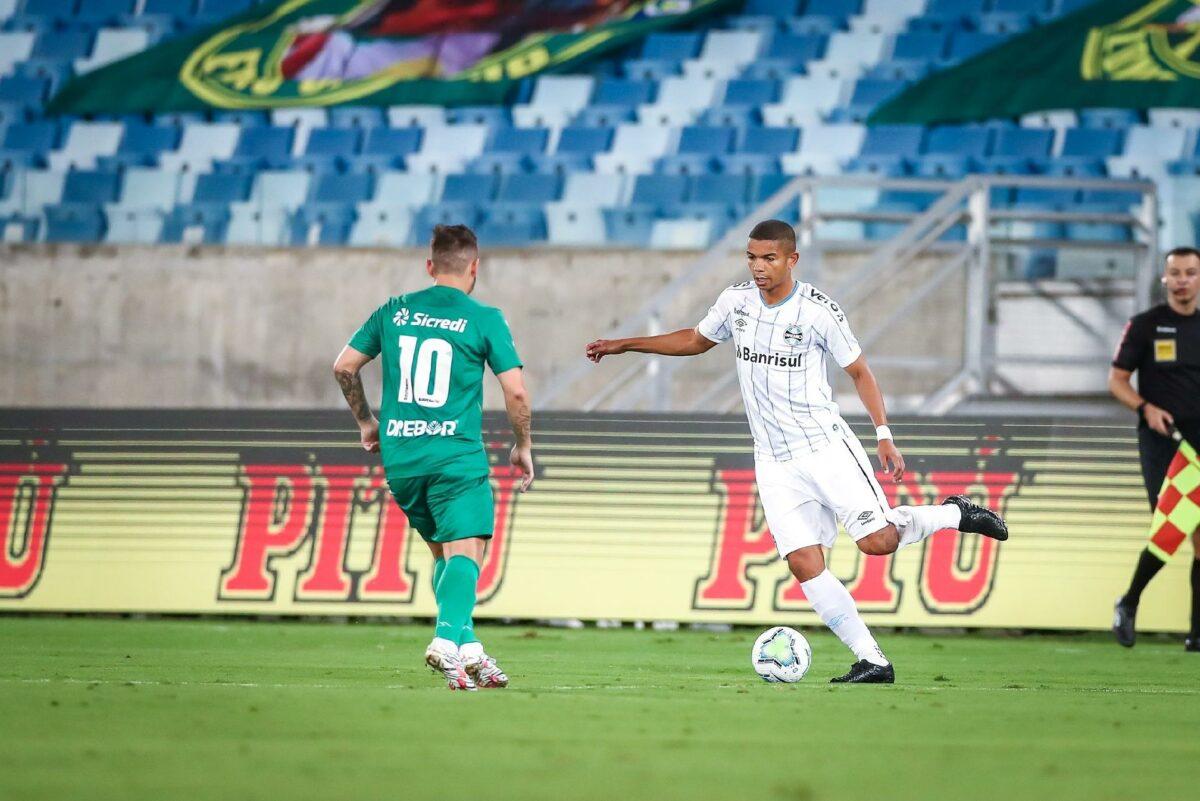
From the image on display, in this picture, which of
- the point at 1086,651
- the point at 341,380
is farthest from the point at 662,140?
the point at 341,380

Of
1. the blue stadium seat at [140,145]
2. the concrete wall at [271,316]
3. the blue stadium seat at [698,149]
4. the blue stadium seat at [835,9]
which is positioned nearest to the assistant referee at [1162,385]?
the concrete wall at [271,316]

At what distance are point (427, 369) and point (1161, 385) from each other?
14.7ft

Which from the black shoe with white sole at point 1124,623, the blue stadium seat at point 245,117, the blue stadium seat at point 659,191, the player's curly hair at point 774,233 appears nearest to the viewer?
the player's curly hair at point 774,233

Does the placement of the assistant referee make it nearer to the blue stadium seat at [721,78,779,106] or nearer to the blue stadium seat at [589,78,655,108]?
the blue stadium seat at [721,78,779,106]

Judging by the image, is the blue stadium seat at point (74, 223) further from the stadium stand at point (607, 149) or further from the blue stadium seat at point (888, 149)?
the blue stadium seat at point (888, 149)

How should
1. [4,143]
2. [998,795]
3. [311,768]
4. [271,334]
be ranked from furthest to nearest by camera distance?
1. [4,143]
2. [271,334]
3. [311,768]
4. [998,795]

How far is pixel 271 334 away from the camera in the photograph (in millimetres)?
14039

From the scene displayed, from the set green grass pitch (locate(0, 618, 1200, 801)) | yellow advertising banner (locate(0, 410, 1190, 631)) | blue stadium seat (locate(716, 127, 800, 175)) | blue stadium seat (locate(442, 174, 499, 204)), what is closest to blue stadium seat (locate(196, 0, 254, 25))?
blue stadium seat (locate(442, 174, 499, 204))

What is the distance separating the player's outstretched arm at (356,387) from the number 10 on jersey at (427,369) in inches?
8.5

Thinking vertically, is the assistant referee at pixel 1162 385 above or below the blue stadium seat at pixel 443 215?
below

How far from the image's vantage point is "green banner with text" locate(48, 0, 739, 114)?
1559 cm

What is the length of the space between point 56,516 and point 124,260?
13.6ft

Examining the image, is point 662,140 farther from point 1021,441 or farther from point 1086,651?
point 1086,651

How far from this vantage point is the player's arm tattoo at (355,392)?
22.2 feet
